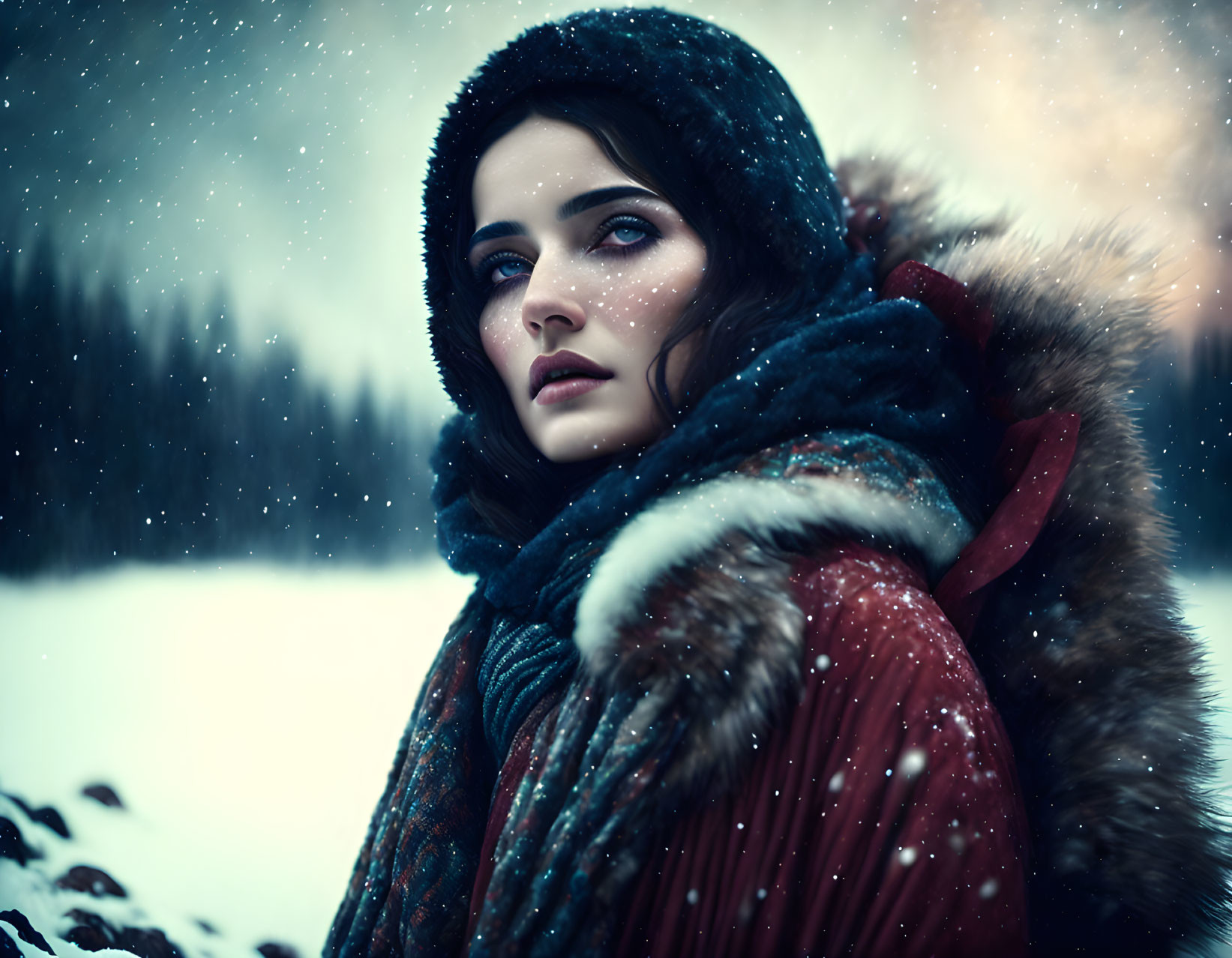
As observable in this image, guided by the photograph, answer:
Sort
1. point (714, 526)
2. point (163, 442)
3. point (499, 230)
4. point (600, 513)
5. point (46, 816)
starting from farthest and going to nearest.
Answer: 1. point (163, 442)
2. point (46, 816)
3. point (499, 230)
4. point (600, 513)
5. point (714, 526)

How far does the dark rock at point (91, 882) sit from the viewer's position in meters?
1.06

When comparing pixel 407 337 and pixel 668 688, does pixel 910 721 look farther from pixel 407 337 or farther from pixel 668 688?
pixel 407 337

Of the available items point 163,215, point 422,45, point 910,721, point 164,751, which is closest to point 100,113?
point 163,215

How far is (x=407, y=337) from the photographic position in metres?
1.27

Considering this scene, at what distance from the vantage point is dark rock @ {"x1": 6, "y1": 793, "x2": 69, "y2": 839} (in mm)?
1126

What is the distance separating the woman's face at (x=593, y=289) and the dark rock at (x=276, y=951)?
35.5 inches

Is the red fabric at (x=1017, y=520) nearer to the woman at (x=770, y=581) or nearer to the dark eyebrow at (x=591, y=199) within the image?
the woman at (x=770, y=581)

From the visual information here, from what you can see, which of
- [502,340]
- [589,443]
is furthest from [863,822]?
[502,340]

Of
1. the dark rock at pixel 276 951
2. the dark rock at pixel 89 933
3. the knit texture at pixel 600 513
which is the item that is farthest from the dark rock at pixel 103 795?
the knit texture at pixel 600 513

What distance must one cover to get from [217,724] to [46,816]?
268mm

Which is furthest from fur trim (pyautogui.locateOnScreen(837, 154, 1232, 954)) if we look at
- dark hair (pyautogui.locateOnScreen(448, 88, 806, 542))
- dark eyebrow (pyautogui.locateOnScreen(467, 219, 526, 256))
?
dark eyebrow (pyautogui.locateOnScreen(467, 219, 526, 256))

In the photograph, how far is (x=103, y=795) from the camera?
1165mm

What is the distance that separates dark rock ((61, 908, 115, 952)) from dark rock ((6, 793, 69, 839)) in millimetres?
139

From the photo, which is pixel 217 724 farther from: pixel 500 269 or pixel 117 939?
pixel 500 269
